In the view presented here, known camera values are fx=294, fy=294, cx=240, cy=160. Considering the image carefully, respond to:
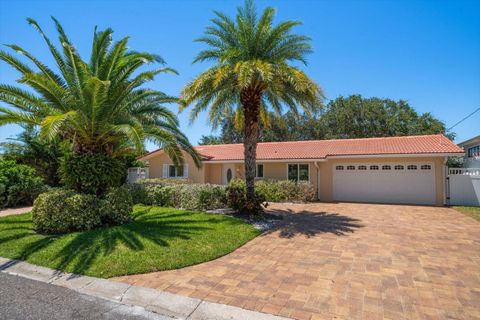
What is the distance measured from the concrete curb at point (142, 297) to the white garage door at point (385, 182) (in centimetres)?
1682

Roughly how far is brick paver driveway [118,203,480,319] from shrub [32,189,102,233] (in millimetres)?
4103

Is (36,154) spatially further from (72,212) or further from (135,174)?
(72,212)

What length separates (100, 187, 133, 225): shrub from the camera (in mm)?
9688

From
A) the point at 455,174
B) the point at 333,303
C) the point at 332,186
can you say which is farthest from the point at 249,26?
the point at 455,174

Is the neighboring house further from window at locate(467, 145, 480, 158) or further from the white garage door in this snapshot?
the white garage door

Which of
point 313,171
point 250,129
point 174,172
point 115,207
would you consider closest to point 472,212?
point 313,171

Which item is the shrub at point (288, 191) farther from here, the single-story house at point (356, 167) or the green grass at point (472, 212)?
the green grass at point (472, 212)

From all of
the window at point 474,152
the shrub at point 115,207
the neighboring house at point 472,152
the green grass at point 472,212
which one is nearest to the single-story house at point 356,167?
the green grass at point 472,212

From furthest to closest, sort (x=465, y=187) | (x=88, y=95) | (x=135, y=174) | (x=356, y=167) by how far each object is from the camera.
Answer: (x=135, y=174)
(x=356, y=167)
(x=465, y=187)
(x=88, y=95)

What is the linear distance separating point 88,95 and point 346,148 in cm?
1732

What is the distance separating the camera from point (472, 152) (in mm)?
23141

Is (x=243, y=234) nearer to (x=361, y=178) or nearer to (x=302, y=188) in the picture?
(x=302, y=188)

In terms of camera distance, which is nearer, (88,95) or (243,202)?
(88,95)

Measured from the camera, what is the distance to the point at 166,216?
11.8m
